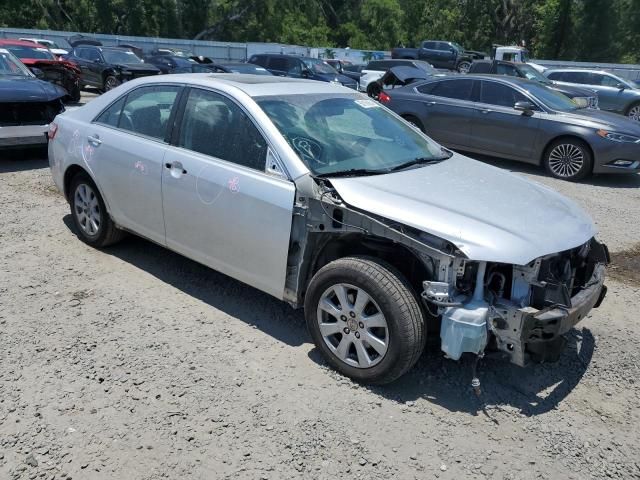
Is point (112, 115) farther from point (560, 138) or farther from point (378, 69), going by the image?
point (378, 69)

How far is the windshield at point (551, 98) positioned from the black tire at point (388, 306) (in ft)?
24.8

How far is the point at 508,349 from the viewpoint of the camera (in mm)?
3098

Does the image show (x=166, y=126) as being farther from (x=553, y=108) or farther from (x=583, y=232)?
(x=553, y=108)

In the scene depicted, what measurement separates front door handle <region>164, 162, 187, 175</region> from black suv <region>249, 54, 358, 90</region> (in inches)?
619

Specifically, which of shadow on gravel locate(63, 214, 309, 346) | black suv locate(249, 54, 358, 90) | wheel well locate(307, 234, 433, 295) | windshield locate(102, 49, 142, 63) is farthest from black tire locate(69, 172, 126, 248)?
windshield locate(102, 49, 142, 63)

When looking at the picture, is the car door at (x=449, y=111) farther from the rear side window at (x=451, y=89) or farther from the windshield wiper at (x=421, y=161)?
the windshield wiper at (x=421, y=161)

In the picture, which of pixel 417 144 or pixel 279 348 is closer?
pixel 279 348

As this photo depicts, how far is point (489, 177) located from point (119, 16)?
52381 mm

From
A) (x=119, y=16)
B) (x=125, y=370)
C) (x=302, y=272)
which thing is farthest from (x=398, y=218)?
(x=119, y=16)

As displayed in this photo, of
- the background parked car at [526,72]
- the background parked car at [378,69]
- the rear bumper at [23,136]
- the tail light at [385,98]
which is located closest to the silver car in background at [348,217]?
the rear bumper at [23,136]

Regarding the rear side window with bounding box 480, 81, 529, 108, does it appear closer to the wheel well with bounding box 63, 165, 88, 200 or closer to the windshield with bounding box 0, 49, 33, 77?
the wheel well with bounding box 63, 165, 88, 200

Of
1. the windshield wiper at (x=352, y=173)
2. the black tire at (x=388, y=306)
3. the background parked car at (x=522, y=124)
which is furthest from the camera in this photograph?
the background parked car at (x=522, y=124)

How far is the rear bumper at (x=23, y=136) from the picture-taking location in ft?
26.7

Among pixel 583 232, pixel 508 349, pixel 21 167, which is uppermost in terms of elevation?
pixel 583 232
